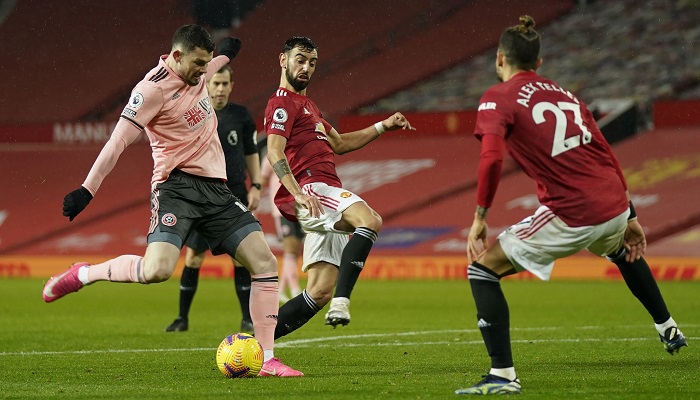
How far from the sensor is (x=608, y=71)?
24609 mm

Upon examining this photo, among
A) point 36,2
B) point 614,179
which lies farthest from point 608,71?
point 614,179

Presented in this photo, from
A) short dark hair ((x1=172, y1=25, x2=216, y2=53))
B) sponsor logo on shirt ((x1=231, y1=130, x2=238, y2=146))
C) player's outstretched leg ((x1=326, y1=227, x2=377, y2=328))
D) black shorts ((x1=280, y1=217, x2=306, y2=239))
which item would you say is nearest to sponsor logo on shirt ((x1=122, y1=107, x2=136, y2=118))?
short dark hair ((x1=172, y1=25, x2=216, y2=53))

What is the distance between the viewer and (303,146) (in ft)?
25.8

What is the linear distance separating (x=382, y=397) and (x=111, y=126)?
74.8 ft

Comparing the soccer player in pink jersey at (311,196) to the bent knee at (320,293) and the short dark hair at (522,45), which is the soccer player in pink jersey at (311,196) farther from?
the short dark hair at (522,45)

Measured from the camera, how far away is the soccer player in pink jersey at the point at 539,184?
19.5ft

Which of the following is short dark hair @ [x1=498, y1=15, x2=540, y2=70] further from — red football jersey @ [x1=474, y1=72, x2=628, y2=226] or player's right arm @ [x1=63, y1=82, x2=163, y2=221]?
player's right arm @ [x1=63, y1=82, x2=163, y2=221]

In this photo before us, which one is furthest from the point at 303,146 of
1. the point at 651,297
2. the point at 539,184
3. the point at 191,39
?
the point at 651,297

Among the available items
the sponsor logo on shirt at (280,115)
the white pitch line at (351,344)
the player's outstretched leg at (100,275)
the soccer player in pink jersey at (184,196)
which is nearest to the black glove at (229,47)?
the sponsor logo on shirt at (280,115)

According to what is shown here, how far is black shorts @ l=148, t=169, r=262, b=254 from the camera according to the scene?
23.2 feet

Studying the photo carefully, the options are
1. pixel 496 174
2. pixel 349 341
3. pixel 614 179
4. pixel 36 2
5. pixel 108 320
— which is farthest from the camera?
pixel 36 2

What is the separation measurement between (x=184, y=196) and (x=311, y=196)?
828mm

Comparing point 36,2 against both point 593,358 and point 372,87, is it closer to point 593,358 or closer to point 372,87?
point 372,87

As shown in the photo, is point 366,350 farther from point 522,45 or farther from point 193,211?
point 522,45
